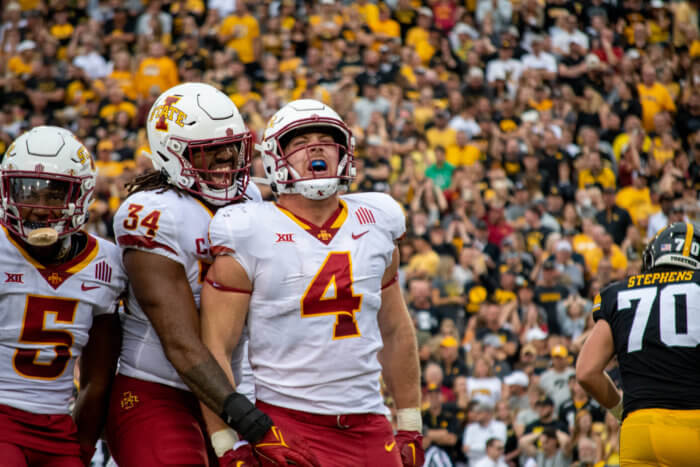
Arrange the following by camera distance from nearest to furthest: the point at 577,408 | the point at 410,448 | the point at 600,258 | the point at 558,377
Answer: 1. the point at 410,448
2. the point at 577,408
3. the point at 558,377
4. the point at 600,258

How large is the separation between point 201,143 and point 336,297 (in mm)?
966

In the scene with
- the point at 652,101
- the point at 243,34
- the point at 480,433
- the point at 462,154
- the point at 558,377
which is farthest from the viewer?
the point at 243,34

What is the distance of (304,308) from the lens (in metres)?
3.88

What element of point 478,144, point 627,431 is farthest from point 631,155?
point 627,431

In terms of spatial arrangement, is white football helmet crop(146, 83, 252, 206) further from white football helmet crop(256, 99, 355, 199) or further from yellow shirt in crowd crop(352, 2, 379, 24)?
yellow shirt in crowd crop(352, 2, 379, 24)

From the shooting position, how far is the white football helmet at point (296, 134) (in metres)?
4.04

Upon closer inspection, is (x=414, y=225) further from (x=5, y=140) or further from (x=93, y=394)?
(x=93, y=394)

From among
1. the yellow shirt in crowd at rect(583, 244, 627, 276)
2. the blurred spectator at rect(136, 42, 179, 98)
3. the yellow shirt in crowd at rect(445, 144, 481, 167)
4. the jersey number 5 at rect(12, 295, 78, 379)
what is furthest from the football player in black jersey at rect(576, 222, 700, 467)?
the blurred spectator at rect(136, 42, 179, 98)

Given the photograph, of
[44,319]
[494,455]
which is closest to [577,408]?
[494,455]

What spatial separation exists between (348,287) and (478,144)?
408 inches

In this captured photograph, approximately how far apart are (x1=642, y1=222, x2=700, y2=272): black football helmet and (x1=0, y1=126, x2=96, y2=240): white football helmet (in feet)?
9.44

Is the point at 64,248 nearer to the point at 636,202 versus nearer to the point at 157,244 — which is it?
the point at 157,244

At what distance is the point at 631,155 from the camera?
46.2 ft

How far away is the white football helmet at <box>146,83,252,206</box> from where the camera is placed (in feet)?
14.2
